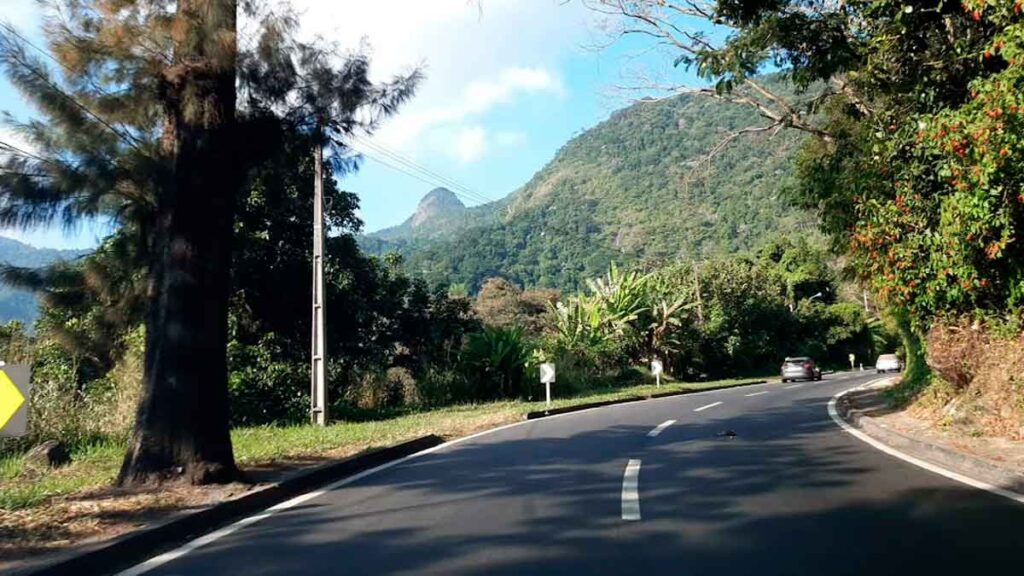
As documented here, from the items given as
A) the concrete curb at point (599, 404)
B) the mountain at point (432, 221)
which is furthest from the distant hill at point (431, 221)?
the concrete curb at point (599, 404)

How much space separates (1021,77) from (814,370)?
34214mm

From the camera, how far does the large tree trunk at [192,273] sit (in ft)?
29.1

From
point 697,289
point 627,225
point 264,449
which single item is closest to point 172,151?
point 264,449

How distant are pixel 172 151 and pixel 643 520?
6.53 meters

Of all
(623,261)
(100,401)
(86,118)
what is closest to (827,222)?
(86,118)

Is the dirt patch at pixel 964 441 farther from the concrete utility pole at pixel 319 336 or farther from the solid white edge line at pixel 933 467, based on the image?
the concrete utility pole at pixel 319 336

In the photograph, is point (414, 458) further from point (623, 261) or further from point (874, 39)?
point (623, 261)

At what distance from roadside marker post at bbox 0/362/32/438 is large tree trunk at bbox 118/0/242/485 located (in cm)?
140

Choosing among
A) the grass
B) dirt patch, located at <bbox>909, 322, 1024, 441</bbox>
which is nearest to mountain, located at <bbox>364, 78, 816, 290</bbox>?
the grass

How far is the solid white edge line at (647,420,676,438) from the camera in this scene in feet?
48.6

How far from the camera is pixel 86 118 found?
9.81 m

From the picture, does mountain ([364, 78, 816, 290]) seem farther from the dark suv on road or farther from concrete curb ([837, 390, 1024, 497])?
concrete curb ([837, 390, 1024, 497])

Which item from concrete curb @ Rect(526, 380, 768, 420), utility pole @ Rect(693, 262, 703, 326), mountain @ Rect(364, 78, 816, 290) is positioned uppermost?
mountain @ Rect(364, 78, 816, 290)

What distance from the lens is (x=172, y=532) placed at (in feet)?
23.3
